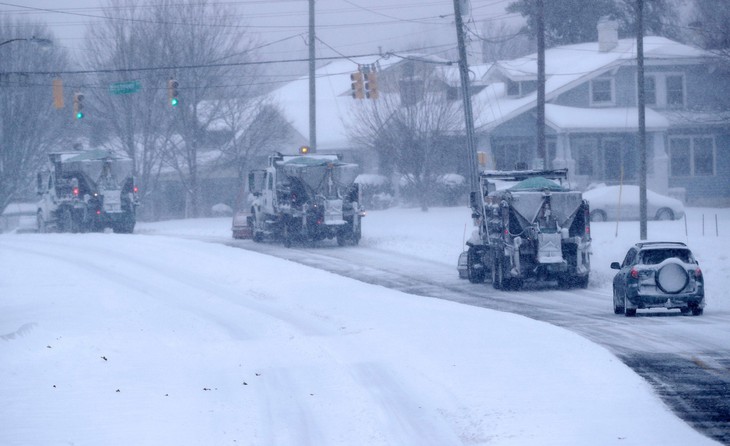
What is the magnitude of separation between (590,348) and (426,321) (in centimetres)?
377

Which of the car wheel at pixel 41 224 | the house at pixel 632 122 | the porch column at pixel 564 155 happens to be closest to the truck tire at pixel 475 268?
the car wheel at pixel 41 224

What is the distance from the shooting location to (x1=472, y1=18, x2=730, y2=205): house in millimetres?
51438

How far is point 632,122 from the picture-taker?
168 feet

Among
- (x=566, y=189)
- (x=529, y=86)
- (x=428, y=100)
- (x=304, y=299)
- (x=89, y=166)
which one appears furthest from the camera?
(x=529, y=86)

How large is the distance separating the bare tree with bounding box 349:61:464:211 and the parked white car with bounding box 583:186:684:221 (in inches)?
327

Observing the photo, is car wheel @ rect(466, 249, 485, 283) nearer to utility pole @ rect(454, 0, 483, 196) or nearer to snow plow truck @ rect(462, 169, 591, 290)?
snow plow truck @ rect(462, 169, 591, 290)

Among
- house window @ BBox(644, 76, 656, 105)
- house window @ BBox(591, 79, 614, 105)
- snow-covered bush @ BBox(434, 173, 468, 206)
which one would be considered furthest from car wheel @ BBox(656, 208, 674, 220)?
house window @ BBox(644, 76, 656, 105)

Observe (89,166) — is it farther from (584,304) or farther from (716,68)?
(716,68)

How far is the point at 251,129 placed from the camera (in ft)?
173

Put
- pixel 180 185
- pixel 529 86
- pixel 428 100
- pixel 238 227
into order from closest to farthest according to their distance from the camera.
A: 1. pixel 238 227
2. pixel 428 100
3. pixel 529 86
4. pixel 180 185

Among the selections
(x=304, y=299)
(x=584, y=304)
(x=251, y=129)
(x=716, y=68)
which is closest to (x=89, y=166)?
(x=251, y=129)

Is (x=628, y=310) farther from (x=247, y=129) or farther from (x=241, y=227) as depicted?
(x=247, y=129)

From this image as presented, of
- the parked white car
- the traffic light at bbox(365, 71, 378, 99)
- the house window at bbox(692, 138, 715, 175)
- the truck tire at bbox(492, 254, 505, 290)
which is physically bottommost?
the truck tire at bbox(492, 254, 505, 290)

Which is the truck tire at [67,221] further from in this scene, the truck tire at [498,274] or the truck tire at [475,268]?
the truck tire at [498,274]
